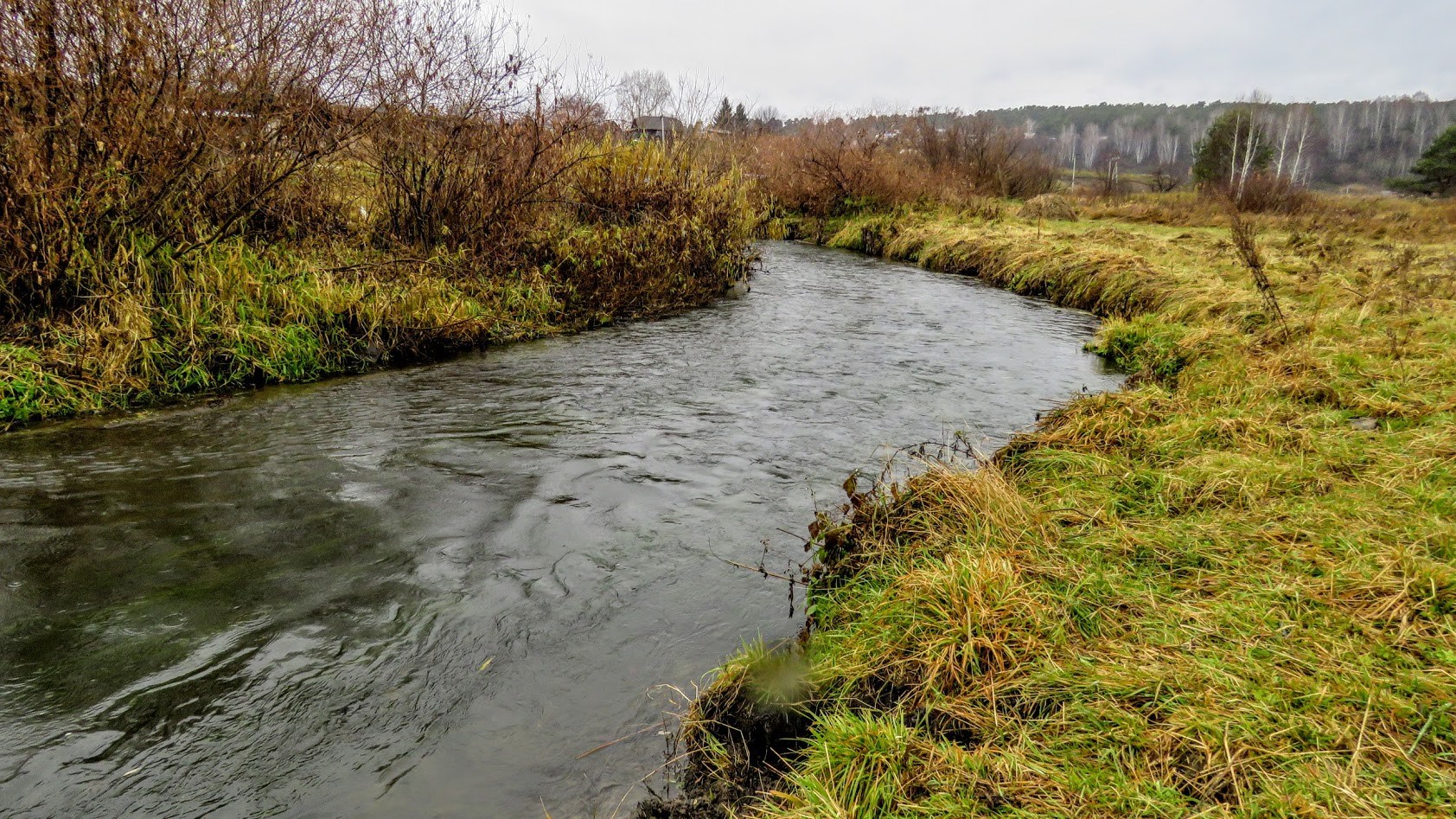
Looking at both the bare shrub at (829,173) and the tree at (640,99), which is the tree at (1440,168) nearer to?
the bare shrub at (829,173)

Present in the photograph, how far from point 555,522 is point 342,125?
6114 mm

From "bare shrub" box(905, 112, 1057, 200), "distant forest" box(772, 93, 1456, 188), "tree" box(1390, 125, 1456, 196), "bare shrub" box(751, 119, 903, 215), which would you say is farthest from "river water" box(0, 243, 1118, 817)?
"tree" box(1390, 125, 1456, 196)

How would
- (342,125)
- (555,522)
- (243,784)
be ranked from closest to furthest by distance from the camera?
(243,784) < (555,522) < (342,125)

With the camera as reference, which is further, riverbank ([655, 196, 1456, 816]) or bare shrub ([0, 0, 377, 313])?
bare shrub ([0, 0, 377, 313])

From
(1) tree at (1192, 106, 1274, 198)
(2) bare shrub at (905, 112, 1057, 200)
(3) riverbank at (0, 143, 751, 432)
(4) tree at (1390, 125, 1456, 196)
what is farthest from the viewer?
(1) tree at (1192, 106, 1274, 198)

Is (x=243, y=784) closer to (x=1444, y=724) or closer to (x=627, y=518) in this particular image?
(x=627, y=518)

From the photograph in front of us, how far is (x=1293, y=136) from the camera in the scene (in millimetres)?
65188

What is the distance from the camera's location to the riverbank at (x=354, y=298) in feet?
21.0

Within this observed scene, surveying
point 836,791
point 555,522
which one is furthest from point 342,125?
point 836,791

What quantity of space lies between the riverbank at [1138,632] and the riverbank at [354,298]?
605 centimetres

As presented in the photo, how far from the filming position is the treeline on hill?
623 cm

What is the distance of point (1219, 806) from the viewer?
2.07 m

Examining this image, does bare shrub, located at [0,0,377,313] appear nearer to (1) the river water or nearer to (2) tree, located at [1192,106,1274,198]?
(1) the river water

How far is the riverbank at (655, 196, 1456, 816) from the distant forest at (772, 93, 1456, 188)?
3813 centimetres
